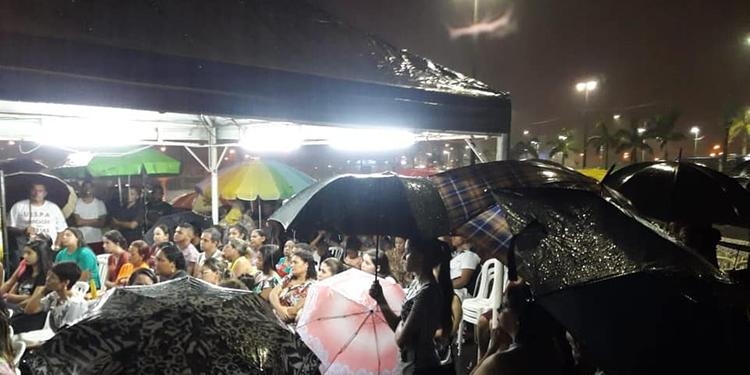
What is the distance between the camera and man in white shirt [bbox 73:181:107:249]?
828 cm

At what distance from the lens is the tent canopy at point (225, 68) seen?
8.25 ft

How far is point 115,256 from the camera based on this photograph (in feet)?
20.3

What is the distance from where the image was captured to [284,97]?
3.33m

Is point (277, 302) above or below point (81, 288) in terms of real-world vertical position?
below

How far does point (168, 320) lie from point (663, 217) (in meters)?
3.56

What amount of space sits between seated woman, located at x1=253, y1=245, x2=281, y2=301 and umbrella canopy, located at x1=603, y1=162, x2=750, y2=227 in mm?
3623

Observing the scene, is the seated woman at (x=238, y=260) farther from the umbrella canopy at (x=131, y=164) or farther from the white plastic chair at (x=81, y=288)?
the umbrella canopy at (x=131, y=164)

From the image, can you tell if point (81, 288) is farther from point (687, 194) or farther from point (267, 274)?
point (687, 194)

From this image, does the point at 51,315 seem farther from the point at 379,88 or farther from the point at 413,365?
the point at 379,88

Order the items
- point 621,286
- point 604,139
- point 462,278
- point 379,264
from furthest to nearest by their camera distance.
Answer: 1. point 604,139
2. point 462,278
3. point 379,264
4. point 621,286

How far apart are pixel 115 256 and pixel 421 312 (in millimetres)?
4561

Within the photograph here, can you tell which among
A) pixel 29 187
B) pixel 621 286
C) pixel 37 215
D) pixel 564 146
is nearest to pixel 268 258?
pixel 37 215

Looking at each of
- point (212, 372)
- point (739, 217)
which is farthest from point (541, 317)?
point (739, 217)

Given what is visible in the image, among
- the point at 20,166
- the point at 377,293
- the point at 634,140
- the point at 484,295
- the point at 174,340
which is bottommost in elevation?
the point at 484,295
